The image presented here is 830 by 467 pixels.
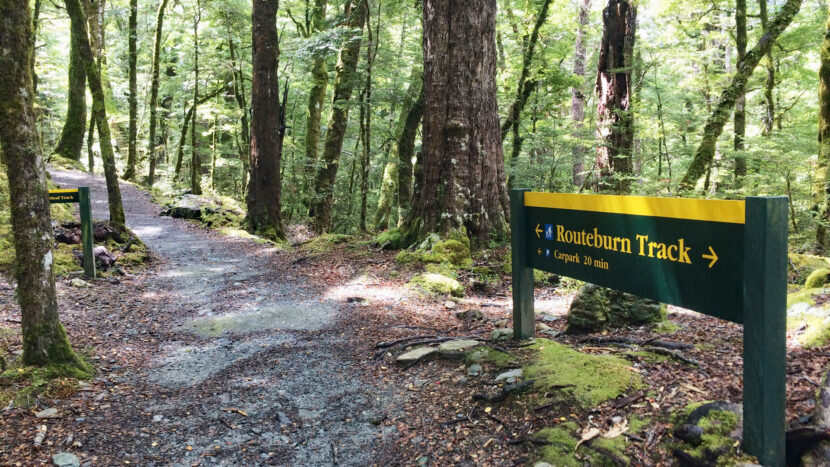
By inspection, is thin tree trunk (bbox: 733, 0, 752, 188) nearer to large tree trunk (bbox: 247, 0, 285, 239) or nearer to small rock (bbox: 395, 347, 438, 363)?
small rock (bbox: 395, 347, 438, 363)

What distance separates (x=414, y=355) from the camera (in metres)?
4.64

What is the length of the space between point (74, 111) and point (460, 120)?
70.5 feet

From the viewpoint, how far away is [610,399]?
10.3 ft

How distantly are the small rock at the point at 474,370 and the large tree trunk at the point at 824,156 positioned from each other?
7887 millimetres

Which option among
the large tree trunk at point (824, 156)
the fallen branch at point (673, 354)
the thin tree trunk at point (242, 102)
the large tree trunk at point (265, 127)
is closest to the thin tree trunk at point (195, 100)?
the thin tree trunk at point (242, 102)

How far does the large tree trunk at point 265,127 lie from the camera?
42.5 feet

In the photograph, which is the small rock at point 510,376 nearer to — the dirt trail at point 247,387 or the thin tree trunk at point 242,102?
the dirt trail at point 247,387

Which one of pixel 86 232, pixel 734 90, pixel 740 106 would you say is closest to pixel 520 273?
pixel 86 232

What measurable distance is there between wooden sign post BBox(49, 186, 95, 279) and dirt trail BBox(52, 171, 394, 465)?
3.03ft

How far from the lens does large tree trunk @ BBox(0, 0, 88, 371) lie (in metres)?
3.81

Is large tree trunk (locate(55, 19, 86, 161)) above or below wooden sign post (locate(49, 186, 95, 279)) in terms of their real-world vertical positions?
above

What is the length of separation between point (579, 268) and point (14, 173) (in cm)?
440

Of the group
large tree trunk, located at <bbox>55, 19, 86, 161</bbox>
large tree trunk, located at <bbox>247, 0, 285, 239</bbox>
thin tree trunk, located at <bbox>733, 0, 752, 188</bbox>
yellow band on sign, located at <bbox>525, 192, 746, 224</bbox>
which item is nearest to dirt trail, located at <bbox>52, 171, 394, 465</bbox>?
yellow band on sign, located at <bbox>525, 192, 746, 224</bbox>

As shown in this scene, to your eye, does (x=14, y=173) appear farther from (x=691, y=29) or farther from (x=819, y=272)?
(x=691, y=29)
